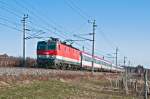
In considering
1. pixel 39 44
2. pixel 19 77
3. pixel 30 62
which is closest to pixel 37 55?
pixel 39 44

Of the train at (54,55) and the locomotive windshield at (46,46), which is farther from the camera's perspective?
the locomotive windshield at (46,46)

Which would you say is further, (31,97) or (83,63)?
(83,63)

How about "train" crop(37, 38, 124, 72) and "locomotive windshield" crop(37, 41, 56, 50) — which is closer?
"train" crop(37, 38, 124, 72)

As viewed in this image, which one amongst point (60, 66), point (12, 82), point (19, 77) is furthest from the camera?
point (60, 66)

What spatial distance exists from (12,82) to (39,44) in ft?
81.5

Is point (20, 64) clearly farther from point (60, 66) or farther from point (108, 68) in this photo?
point (108, 68)

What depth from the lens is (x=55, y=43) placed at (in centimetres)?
4822

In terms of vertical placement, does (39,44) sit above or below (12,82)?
above

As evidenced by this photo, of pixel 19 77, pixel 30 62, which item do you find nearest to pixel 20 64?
pixel 30 62

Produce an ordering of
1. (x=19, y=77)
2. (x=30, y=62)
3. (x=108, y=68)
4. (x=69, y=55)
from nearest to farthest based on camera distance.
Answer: (x=19, y=77) → (x=69, y=55) → (x=30, y=62) → (x=108, y=68)

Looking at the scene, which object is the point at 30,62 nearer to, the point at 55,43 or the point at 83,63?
the point at 83,63

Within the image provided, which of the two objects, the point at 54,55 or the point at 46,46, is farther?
the point at 46,46

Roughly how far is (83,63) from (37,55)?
18694 mm

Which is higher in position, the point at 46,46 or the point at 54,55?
the point at 46,46
